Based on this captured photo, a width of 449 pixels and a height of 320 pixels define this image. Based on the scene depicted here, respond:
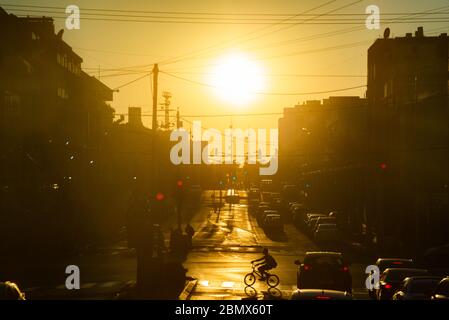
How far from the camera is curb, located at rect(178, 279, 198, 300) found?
89.9ft

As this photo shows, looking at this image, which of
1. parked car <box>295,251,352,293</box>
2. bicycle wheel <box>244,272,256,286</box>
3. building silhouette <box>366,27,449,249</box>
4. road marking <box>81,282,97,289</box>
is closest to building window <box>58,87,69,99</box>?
building silhouette <box>366,27,449,249</box>

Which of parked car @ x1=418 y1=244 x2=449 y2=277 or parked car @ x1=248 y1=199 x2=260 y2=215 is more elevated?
parked car @ x1=418 y1=244 x2=449 y2=277

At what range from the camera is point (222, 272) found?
39938mm

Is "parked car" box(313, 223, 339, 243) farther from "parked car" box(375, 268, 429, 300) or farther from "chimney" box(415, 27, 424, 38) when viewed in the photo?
"chimney" box(415, 27, 424, 38)

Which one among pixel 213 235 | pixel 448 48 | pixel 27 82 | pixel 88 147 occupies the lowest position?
pixel 213 235

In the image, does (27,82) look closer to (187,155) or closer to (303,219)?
(303,219)

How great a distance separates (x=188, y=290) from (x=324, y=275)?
234 inches

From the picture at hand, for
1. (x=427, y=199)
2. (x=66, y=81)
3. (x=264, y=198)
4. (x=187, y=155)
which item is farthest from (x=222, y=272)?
(x=187, y=155)

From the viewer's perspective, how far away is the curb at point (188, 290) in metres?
27.4

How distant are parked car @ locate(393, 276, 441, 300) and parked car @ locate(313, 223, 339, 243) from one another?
36521mm

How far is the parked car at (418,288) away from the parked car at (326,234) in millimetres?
36521

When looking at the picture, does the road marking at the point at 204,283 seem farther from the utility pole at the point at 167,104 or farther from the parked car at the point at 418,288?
the utility pole at the point at 167,104

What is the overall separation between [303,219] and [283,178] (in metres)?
112
